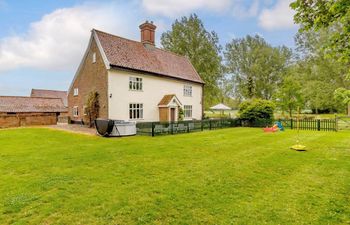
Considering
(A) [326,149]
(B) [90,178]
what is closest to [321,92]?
(A) [326,149]

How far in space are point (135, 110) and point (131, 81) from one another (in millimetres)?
2868

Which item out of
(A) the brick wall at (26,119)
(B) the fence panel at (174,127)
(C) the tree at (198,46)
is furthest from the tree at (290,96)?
(A) the brick wall at (26,119)

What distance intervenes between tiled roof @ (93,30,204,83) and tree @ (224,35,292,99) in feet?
71.5

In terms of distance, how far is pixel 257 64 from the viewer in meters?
47.7

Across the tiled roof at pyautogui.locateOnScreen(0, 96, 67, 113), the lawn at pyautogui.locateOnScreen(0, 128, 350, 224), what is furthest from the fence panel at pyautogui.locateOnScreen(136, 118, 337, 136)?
the tiled roof at pyautogui.locateOnScreen(0, 96, 67, 113)

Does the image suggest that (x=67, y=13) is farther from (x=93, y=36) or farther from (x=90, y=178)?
(x=90, y=178)

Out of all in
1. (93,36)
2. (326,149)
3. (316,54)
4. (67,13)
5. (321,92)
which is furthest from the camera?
(316,54)

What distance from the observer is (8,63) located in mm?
28000

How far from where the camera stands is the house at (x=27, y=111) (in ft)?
84.4

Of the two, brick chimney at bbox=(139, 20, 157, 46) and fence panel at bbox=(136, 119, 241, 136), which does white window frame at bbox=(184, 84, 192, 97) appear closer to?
brick chimney at bbox=(139, 20, 157, 46)

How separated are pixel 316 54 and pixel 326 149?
35020mm

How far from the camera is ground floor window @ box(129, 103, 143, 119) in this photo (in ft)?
69.1

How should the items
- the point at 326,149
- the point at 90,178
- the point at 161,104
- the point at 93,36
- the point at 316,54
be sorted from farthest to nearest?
the point at 316,54 → the point at 161,104 → the point at 93,36 → the point at 326,149 → the point at 90,178

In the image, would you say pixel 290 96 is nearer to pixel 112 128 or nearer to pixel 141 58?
pixel 141 58
